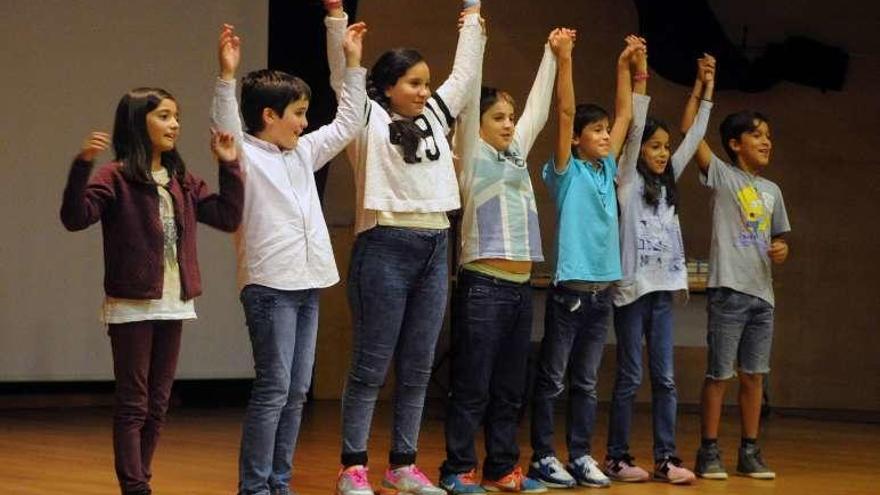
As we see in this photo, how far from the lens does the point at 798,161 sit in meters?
7.91

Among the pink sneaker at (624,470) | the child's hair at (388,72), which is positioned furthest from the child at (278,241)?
the pink sneaker at (624,470)

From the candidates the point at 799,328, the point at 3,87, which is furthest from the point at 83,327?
the point at 799,328

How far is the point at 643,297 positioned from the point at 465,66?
1073 mm

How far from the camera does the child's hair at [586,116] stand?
486 centimetres

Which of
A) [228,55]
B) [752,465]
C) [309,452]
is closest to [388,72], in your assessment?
[228,55]

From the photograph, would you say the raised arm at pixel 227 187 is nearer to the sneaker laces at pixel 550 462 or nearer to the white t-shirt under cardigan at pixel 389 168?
the white t-shirt under cardigan at pixel 389 168

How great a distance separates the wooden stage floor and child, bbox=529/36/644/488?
175 mm

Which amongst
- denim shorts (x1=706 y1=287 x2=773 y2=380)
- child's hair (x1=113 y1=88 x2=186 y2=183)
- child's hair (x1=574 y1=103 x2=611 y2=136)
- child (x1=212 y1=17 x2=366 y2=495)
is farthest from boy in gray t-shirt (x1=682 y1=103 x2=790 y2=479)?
child's hair (x1=113 y1=88 x2=186 y2=183)

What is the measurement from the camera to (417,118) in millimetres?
4344

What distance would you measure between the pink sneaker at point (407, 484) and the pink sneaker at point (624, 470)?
831 millimetres

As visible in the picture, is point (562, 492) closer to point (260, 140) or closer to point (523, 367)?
point (523, 367)

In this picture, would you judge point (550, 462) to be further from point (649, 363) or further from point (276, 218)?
point (276, 218)

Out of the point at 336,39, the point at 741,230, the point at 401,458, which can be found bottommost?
the point at 401,458

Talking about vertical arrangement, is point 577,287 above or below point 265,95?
below
